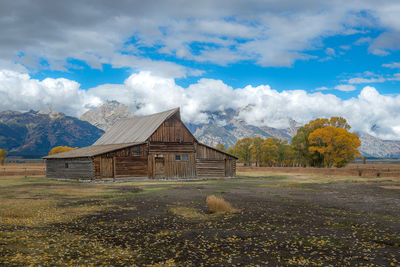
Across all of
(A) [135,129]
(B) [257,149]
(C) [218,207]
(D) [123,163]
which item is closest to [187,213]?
(C) [218,207]

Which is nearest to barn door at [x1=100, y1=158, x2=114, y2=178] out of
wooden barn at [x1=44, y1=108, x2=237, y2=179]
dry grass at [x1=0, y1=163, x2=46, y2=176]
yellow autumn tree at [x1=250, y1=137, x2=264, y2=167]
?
wooden barn at [x1=44, y1=108, x2=237, y2=179]

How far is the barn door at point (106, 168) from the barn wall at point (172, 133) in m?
7.23

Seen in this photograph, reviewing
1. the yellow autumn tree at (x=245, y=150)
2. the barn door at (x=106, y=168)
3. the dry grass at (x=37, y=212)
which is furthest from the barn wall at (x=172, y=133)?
the yellow autumn tree at (x=245, y=150)

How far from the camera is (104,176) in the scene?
4428 centimetres

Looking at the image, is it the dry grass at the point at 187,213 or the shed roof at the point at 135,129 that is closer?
the dry grass at the point at 187,213

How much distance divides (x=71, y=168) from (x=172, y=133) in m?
16.0

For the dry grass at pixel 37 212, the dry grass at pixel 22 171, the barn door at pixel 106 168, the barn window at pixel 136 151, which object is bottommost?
the dry grass at pixel 22 171

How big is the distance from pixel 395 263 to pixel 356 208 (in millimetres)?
11343

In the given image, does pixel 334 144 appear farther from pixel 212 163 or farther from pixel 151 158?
pixel 151 158

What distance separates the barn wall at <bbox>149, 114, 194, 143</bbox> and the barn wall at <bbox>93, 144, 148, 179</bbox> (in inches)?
109

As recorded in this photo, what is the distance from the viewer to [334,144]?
88.1 m

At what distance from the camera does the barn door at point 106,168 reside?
1740 inches

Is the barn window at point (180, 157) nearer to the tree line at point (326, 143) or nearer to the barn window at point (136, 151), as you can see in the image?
the barn window at point (136, 151)

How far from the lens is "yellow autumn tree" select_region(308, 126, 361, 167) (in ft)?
287
